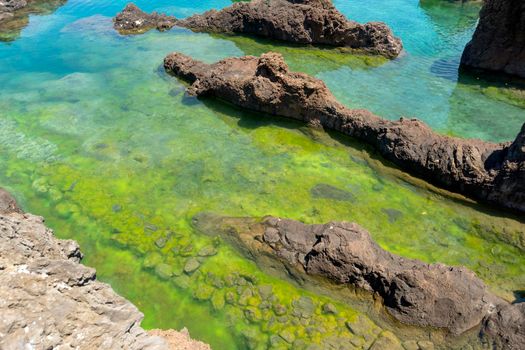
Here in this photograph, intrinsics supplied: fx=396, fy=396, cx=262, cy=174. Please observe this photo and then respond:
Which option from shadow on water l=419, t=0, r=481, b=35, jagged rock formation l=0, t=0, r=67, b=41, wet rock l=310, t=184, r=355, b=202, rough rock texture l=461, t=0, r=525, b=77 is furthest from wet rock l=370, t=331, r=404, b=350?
jagged rock formation l=0, t=0, r=67, b=41

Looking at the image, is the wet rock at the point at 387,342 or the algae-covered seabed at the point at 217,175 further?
the algae-covered seabed at the point at 217,175

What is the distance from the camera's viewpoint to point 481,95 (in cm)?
1537

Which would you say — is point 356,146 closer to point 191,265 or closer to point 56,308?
point 191,265

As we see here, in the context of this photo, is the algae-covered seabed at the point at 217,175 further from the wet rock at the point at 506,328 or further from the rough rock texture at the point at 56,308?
the rough rock texture at the point at 56,308

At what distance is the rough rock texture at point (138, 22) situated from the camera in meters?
22.0

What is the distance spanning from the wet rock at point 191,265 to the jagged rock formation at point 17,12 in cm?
2003

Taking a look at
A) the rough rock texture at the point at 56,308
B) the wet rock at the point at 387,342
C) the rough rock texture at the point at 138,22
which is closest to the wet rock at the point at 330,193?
the wet rock at the point at 387,342

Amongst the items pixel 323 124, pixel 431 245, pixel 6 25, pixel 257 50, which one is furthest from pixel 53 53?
pixel 431 245

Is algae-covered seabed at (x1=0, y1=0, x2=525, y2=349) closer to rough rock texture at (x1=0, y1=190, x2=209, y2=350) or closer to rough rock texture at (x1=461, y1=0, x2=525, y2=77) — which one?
rough rock texture at (x1=461, y1=0, x2=525, y2=77)

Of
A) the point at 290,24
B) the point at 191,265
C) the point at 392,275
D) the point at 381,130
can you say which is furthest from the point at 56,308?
the point at 290,24

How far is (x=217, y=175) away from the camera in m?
11.5

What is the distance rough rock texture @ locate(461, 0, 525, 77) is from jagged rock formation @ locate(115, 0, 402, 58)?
3.36 m

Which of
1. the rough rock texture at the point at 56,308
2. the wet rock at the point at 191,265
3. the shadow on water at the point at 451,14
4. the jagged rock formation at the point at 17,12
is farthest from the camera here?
the jagged rock formation at the point at 17,12

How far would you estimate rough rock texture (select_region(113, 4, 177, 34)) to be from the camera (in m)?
22.0
